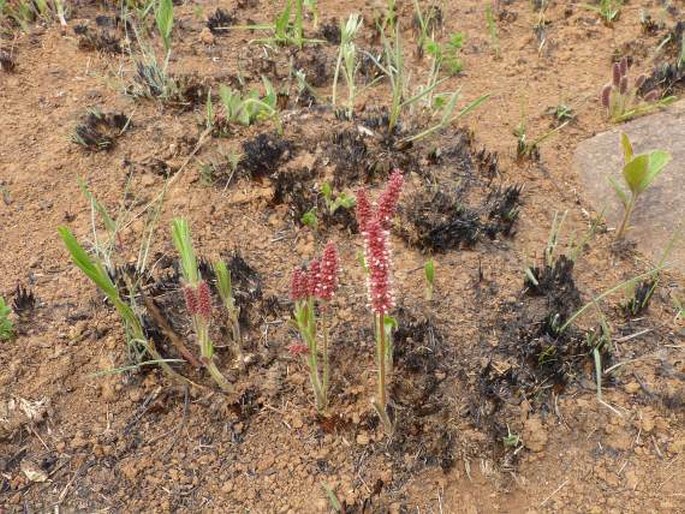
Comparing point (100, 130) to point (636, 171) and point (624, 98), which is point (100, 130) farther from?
point (624, 98)

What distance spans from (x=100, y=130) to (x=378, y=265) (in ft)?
9.21

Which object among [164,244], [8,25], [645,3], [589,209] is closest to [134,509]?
[164,244]

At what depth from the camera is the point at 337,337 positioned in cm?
289

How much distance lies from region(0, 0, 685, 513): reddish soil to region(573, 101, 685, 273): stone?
11 centimetres

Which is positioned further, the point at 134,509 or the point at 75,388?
the point at 75,388

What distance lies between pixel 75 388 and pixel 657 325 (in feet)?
8.68

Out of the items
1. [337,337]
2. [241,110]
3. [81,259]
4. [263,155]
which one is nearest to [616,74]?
[263,155]

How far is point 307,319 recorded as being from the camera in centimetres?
231

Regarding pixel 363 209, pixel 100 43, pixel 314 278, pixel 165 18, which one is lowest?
pixel 314 278

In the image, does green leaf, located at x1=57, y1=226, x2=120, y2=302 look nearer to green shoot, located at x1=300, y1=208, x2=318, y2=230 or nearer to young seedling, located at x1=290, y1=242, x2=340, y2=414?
young seedling, located at x1=290, y1=242, x2=340, y2=414

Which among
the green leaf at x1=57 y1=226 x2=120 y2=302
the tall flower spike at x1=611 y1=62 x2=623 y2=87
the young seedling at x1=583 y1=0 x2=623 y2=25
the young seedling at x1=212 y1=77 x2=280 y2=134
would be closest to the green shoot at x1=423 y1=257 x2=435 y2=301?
the green leaf at x1=57 y1=226 x2=120 y2=302

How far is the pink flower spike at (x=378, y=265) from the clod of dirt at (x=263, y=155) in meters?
1.97

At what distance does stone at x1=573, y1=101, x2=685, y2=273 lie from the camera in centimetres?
336

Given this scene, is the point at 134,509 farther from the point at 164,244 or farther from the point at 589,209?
the point at 589,209
